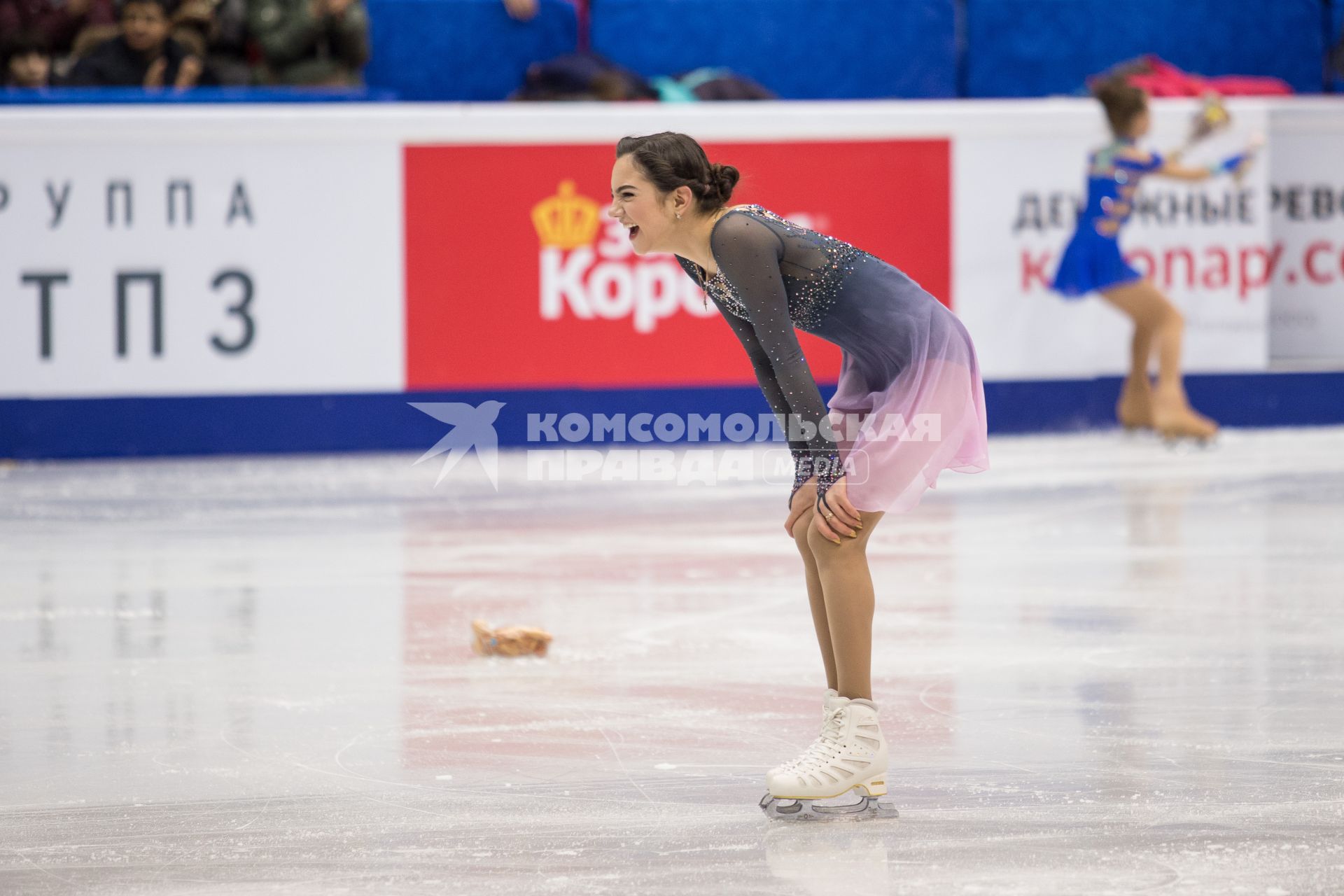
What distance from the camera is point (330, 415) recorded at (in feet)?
23.7

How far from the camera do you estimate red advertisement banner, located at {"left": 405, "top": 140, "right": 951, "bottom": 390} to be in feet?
23.7

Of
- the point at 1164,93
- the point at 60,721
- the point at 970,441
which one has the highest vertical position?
the point at 1164,93

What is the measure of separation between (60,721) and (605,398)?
14.6 ft

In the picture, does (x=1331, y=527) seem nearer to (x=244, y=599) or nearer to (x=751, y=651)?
(x=751, y=651)

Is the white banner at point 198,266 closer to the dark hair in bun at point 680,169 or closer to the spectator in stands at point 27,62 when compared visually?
the spectator in stands at point 27,62

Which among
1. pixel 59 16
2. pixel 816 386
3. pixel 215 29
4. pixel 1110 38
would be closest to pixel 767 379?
pixel 816 386

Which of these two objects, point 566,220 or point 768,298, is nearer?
point 768,298

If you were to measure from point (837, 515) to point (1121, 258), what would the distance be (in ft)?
17.0

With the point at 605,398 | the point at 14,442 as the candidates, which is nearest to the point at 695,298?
the point at 605,398

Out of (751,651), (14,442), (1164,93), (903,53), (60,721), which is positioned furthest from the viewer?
(903,53)

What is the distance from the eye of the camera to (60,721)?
119 inches

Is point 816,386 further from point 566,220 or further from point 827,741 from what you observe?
point 566,220

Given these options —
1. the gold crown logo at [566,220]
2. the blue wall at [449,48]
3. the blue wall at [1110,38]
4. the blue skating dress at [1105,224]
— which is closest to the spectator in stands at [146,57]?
the blue wall at [449,48]

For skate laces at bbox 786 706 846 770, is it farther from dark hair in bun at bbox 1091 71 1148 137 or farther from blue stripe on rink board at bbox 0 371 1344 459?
dark hair in bun at bbox 1091 71 1148 137
